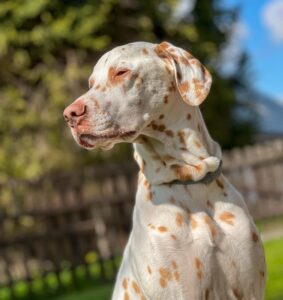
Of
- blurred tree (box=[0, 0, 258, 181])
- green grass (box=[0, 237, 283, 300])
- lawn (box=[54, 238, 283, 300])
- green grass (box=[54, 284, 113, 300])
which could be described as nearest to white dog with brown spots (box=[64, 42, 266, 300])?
lawn (box=[54, 238, 283, 300])

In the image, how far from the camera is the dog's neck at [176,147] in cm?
285

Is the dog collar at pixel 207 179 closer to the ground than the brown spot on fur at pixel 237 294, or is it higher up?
higher up

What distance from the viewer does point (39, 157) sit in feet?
46.5

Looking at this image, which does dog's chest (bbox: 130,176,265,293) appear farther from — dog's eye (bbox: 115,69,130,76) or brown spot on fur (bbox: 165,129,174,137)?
dog's eye (bbox: 115,69,130,76)

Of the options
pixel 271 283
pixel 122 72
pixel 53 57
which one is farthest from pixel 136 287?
pixel 53 57

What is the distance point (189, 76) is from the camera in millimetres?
2820

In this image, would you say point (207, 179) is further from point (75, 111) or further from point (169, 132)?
point (75, 111)

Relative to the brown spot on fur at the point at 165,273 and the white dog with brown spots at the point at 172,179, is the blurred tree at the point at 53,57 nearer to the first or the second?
the white dog with brown spots at the point at 172,179

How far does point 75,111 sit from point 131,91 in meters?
0.23

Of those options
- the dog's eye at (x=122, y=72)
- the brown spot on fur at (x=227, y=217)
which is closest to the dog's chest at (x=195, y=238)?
the brown spot on fur at (x=227, y=217)

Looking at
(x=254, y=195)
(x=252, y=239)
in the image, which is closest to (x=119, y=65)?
(x=252, y=239)

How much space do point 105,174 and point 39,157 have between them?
262 centimetres

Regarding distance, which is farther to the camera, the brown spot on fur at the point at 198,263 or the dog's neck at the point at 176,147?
the dog's neck at the point at 176,147

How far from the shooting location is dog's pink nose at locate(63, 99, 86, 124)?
2.71 meters
